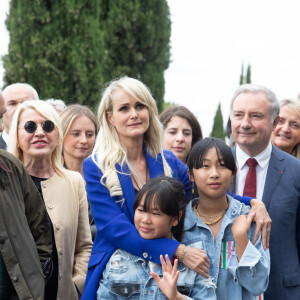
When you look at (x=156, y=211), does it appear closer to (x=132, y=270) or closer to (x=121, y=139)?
(x=132, y=270)

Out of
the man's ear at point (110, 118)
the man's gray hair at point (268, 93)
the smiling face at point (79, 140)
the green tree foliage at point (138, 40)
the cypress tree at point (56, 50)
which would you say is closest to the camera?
the man's ear at point (110, 118)

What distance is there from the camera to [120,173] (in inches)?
137

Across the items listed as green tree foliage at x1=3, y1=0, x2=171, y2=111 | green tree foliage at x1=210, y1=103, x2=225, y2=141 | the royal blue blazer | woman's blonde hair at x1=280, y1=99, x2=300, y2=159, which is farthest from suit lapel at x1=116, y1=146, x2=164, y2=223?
green tree foliage at x1=210, y1=103, x2=225, y2=141

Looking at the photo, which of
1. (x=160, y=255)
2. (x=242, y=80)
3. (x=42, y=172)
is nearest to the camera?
(x=160, y=255)

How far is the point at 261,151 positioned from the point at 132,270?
154 cm

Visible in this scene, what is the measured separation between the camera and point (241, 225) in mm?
3309

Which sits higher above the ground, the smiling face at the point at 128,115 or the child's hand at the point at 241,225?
the smiling face at the point at 128,115

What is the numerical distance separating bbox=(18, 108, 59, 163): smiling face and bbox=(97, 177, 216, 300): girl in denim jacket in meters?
1.08

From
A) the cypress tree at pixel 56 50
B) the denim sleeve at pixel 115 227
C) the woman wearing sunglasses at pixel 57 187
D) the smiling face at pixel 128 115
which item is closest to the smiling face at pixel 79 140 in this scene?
the woman wearing sunglasses at pixel 57 187

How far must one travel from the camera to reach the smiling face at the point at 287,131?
5.73 m

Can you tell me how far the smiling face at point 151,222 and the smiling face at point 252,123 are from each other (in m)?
1.15

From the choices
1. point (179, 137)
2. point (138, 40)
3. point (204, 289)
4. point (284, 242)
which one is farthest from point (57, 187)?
point (138, 40)

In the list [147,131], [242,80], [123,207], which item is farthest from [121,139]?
[242,80]

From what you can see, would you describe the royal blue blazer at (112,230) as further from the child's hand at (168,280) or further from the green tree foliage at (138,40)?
the green tree foliage at (138,40)
